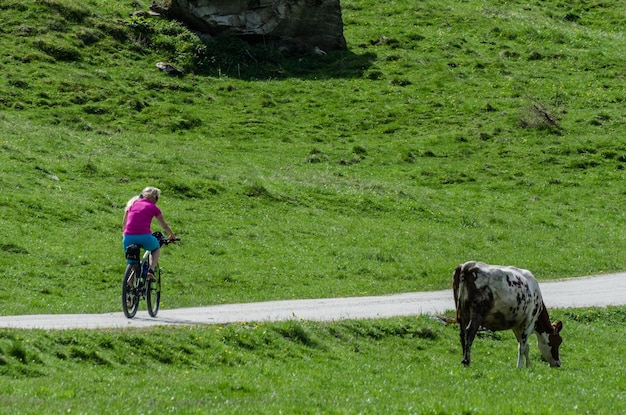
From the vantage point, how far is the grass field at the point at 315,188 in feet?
52.0

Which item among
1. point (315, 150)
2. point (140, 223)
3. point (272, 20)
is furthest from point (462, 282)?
point (272, 20)

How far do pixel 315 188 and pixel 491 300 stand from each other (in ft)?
86.0

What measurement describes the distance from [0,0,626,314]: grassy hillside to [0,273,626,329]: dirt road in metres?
1.72

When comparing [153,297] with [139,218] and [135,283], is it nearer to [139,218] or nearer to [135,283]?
[135,283]

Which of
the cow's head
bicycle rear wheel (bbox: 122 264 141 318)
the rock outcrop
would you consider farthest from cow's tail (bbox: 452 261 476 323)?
the rock outcrop

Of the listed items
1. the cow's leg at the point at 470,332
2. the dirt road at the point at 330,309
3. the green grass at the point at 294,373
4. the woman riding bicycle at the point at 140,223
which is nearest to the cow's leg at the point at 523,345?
the green grass at the point at 294,373

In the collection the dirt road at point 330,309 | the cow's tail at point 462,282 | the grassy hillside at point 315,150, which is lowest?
the grassy hillside at point 315,150

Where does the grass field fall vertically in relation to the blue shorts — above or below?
below

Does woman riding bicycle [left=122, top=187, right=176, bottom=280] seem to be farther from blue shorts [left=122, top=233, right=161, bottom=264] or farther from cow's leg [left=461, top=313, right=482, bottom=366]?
cow's leg [left=461, top=313, right=482, bottom=366]

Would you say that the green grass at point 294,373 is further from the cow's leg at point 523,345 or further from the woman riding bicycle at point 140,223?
the woman riding bicycle at point 140,223

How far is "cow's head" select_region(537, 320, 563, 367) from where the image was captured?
64.4 ft

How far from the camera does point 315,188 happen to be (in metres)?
43.8

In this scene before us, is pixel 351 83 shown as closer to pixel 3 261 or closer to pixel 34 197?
pixel 34 197

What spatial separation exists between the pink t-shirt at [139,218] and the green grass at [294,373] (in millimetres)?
2746
